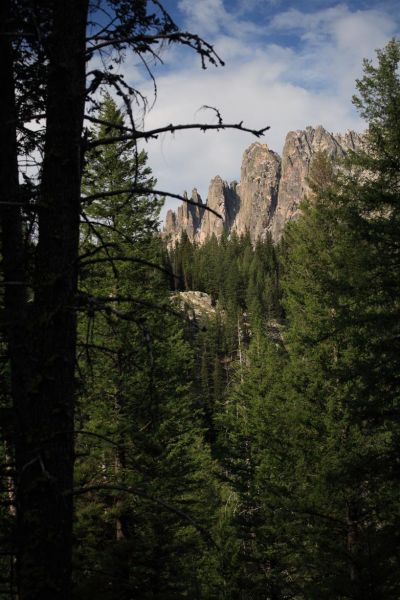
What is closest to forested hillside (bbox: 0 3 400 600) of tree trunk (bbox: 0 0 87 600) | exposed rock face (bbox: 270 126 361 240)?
tree trunk (bbox: 0 0 87 600)

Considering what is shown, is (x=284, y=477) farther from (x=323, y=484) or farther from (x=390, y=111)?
(x=390, y=111)

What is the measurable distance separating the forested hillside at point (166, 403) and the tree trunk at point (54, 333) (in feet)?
0.04

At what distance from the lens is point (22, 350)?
2869 millimetres

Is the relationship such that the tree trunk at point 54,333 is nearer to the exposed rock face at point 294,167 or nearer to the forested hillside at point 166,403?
the forested hillside at point 166,403

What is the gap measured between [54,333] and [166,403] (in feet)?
33.0

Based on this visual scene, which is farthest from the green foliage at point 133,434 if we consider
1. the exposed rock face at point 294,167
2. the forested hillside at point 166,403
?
the exposed rock face at point 294,167

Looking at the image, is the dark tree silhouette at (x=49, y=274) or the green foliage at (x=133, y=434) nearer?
the dark tree silhouette at (x=49, y=274)

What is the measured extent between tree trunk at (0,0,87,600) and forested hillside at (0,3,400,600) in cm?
1

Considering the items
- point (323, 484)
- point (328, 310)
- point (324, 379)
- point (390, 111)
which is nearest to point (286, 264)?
point (328, 310)

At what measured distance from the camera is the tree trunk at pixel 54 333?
261 centimetres

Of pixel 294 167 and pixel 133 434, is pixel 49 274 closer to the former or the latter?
pixel 133 434

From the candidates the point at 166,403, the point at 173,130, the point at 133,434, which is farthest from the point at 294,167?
the point at 173,130

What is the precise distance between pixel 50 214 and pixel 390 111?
860 centimetres

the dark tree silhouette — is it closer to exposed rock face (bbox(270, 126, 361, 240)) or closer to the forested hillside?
the forested hillside
